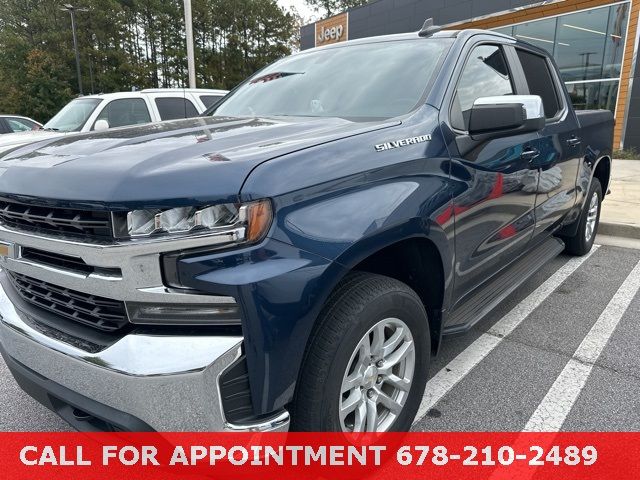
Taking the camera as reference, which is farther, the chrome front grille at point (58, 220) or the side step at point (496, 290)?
the side step at point (496, 290)

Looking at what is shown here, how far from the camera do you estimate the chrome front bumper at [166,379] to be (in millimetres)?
1425

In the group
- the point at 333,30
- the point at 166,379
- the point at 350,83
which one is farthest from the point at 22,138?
the point at 333,30

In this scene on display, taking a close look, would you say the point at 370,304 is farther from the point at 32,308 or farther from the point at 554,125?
the point at 554,125

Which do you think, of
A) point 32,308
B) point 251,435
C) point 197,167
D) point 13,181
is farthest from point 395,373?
point 13,181

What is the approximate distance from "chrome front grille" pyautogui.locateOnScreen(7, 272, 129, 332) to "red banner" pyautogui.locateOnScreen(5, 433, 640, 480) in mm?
396

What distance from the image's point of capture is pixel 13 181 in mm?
1840

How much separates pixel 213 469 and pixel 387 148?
4.42ft

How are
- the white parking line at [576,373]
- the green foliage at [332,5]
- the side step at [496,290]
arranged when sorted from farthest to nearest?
Answer: the green foliage at [332,5]
the side step at [496,290]
the white parking line at [576,373]

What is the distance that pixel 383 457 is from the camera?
6.81 feet

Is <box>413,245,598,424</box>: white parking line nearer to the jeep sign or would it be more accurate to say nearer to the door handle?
the door handle

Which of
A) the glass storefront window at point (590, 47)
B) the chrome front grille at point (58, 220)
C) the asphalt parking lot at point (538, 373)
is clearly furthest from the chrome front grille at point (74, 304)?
the glass storefront window at point (590, 47)

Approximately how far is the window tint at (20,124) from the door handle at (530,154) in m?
12.7

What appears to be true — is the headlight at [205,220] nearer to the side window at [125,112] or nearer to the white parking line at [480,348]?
the white parking line at [480,348]

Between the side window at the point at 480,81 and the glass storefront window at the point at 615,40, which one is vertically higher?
the glass storefront window at the point at 615,40
